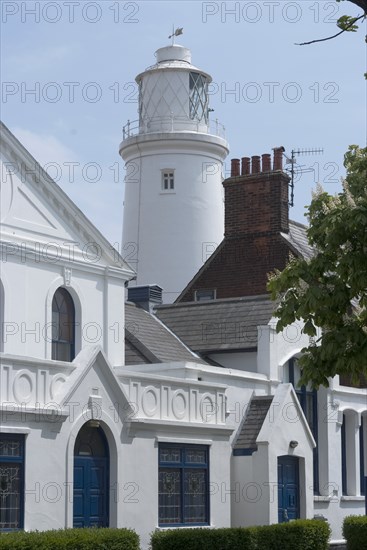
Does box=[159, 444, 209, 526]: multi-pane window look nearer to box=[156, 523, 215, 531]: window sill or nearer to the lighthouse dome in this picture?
box=[156, 523, 215, 531]: window sill

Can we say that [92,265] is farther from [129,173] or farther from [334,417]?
→ [129,173]

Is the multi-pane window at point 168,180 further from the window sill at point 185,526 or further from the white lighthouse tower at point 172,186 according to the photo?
the window sill at point 185,526

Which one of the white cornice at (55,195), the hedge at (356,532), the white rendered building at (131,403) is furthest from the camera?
the hedge at (356,532)

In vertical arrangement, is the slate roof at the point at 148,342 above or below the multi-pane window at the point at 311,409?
above

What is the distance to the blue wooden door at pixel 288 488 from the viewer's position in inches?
1154

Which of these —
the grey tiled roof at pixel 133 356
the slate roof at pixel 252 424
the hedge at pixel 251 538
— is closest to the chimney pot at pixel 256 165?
the grey tiled roof at pixel 133 356

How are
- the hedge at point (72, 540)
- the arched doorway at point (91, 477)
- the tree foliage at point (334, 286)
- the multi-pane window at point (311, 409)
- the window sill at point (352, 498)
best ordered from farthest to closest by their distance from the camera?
the window sill at point (352, 498) → the multi-pane window at point (311, 409) → the arched doorway at point (91, 477) → the hedge at point (72, 540) → the tree foliage at point (334, 286)

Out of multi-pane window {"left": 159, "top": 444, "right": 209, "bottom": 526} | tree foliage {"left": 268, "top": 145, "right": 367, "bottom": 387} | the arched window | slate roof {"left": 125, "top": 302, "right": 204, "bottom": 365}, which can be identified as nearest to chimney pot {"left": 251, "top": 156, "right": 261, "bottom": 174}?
slate roof {"left": 125, "top": 302, "right": 204, "bottom": 365}

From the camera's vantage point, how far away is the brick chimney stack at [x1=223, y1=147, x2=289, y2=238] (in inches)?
1489

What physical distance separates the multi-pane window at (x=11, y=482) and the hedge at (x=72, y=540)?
1.63 metres

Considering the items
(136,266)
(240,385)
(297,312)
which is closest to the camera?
(297,312)

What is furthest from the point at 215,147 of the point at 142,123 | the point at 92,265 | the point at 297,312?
the point at 297,312

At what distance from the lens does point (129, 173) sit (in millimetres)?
48062

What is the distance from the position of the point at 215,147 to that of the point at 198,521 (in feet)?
75.8
